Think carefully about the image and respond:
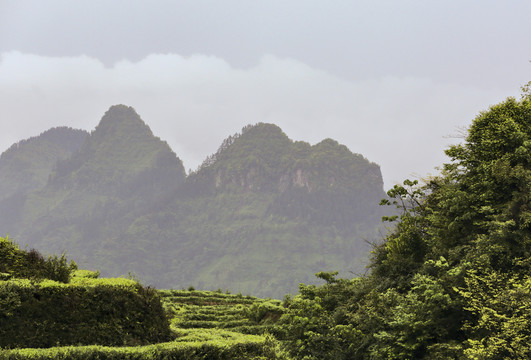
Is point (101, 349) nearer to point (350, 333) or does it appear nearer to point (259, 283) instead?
point (350, 333)

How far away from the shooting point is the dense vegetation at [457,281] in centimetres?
1185

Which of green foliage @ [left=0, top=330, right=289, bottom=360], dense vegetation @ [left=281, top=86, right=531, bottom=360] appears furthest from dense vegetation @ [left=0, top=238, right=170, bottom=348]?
dense vegetation @ [left=281, top=86, right=531, bottom=360]

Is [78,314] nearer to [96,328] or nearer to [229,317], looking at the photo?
[96,328]

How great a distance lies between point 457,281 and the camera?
44.4 feet

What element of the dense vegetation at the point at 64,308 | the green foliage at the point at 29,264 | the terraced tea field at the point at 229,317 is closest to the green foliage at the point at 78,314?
the dense vegetation at the point at 64,308

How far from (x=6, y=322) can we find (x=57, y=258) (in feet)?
8.10

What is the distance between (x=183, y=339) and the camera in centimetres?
1195

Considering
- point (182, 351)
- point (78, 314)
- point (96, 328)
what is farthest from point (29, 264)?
point (182, 351)

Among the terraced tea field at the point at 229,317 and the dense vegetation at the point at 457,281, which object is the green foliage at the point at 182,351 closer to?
the dense vegetation at the point at 457,281

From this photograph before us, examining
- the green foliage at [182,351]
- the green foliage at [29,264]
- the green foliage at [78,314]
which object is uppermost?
the green foliage at [29,264]

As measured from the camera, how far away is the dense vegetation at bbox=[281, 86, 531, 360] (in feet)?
Result: 38.9

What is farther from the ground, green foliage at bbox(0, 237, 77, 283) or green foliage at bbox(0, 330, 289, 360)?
green foliage at bbox(0, 237, 77, 283)

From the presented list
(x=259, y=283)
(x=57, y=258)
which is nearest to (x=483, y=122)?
(x=57, y=258)

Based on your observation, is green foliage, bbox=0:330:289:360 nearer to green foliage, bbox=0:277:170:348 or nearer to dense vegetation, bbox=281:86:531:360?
green foliage, bbox=0:277:170:348
